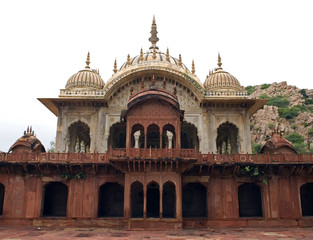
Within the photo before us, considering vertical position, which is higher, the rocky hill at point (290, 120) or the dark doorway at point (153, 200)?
the rocky hill at point (290, 120)

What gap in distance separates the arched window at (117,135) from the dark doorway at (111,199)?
14.5 feet

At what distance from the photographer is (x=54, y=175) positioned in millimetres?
18062

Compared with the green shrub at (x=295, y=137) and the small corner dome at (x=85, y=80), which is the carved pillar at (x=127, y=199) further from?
the green shrub at (x=295, y=137)

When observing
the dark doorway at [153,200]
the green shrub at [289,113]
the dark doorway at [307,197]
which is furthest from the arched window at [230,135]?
the green shrub at [289,113]

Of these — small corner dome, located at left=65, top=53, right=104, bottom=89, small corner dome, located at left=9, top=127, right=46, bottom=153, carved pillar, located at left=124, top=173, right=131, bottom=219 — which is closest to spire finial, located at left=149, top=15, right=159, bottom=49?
small corner dome, located at left=65, top=53, right=104, bottom=89

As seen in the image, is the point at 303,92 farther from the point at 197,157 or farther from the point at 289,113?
the point at 197,157

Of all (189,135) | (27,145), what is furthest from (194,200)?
(27,145)

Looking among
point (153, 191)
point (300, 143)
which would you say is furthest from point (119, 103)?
point (300, 143)

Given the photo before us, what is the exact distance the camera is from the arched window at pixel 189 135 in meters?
23.1

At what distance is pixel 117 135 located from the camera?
1005 inches

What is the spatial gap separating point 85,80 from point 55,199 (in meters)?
9.46

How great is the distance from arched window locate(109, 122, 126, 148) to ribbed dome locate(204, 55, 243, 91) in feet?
25.7

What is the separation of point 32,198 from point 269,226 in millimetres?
13995

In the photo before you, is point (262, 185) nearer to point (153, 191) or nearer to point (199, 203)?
point (199, 203)
